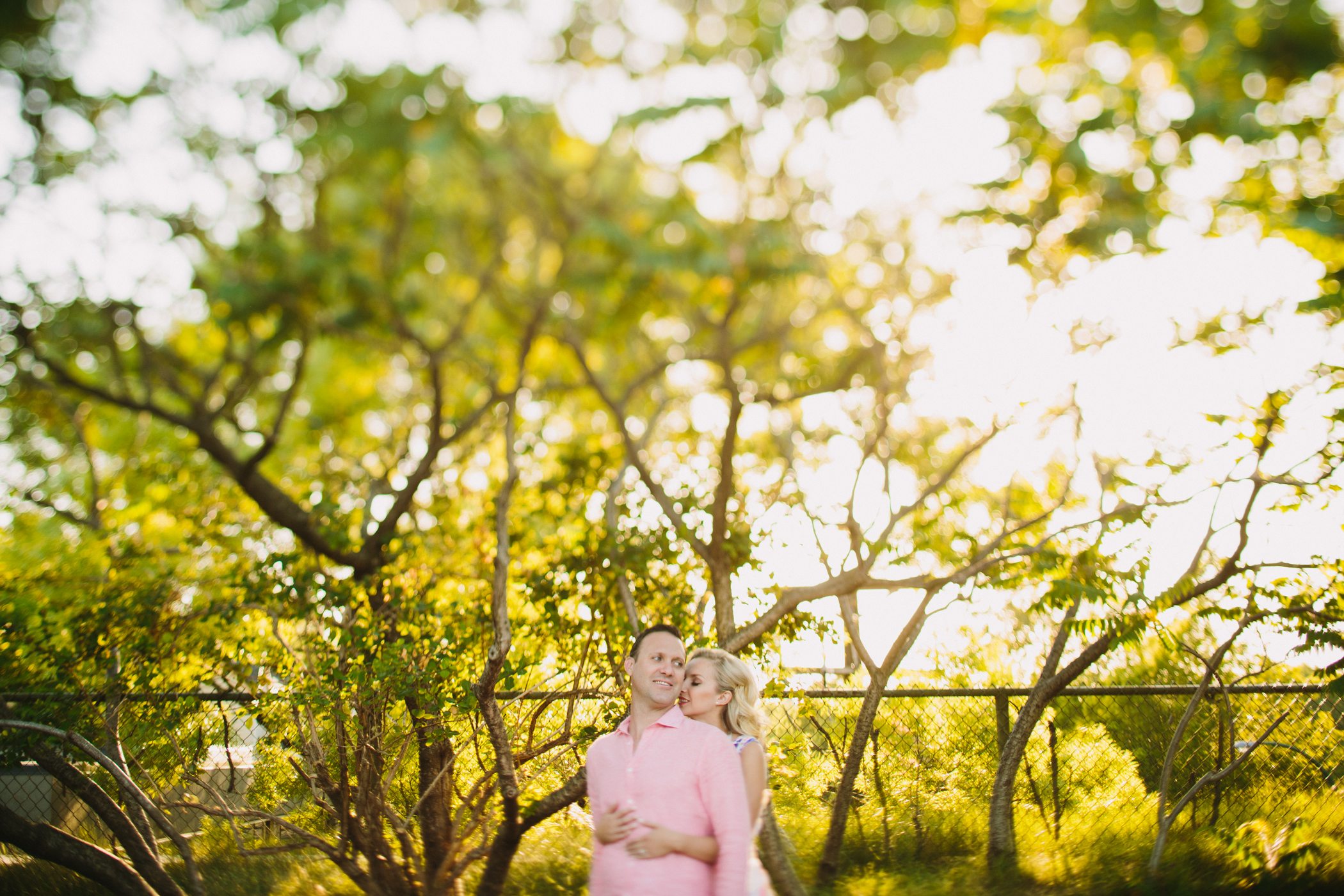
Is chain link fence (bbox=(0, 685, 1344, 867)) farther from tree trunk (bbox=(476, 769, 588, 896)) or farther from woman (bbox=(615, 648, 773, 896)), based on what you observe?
woman (bbox=(615, 648, 773, 896))

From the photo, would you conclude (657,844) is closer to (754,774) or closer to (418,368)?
(754,774)

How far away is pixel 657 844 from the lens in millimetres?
2242

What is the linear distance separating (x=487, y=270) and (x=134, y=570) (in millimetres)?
3502

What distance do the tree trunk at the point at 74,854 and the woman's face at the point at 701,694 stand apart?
11.1ft

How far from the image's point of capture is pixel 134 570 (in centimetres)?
562

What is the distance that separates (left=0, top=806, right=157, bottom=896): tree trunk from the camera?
4.15 m

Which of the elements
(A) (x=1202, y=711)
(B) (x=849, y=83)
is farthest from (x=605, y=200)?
(A) (x=1202, y=711)

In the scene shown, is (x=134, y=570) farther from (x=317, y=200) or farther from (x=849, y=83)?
(x=849, y=83)

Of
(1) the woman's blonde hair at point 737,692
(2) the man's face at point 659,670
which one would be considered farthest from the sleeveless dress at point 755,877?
(1) the woman's blonde hair at point 737,692

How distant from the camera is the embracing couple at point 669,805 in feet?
7.34

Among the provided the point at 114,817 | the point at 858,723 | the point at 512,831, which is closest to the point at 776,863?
the point at 858,723

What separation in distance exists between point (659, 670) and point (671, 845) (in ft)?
2.09

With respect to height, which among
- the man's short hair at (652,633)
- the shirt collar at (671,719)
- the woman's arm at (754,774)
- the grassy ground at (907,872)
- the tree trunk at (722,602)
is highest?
the tree trunk at (722,602)

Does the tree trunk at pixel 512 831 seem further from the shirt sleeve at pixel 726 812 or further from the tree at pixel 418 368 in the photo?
the shirt sleeve at pixel 726 812
